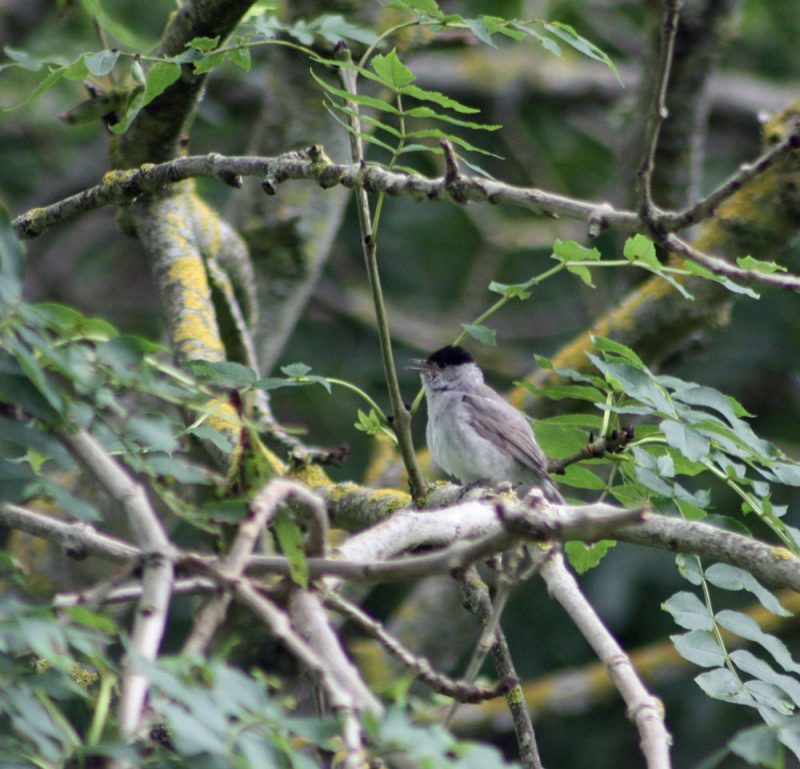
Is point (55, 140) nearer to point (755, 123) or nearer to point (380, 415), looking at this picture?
point (755, 123)

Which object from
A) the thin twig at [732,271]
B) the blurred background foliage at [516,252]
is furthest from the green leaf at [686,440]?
the blurred background foliage at [516,252]

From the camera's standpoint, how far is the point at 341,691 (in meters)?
1.58

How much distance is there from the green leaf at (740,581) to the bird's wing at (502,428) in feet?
7.65

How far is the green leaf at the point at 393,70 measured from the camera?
2719 millimetres

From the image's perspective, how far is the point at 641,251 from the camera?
277 cm

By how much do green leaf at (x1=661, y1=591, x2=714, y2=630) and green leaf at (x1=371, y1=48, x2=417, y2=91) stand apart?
1.40 meters

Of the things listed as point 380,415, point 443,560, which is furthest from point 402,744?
point 380,415

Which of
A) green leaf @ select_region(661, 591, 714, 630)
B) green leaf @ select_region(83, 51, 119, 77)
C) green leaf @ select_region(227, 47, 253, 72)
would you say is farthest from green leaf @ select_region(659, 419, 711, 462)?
green leaf @ select_region(83, 51, 119, 77)

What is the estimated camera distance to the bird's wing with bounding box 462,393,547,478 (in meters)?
5.25

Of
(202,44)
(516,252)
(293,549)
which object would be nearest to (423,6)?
(202,44)

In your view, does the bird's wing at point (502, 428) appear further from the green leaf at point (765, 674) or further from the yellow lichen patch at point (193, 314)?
the green leaf at point (765, 674)

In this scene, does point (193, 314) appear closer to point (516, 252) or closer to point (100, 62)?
point (100, 62)

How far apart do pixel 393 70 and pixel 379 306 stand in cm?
63

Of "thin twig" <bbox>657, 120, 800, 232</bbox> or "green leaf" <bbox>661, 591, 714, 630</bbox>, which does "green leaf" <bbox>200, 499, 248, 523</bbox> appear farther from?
"green leaf" <bbox>661, 591, 714, 630</bbox>
